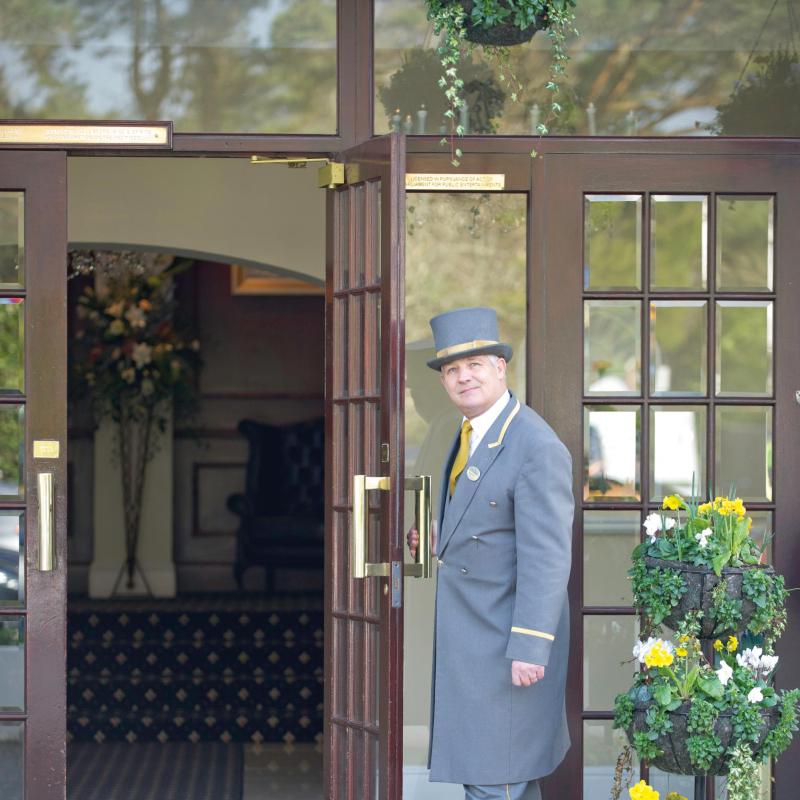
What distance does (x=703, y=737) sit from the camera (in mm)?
3719

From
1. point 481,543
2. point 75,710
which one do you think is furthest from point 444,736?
point 75,710

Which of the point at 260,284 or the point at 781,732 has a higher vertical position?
the point at 260,284

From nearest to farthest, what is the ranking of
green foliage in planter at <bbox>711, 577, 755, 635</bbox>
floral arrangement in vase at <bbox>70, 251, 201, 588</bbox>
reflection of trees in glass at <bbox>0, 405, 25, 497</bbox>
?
1. green foliage in planter at <bbox>711, 577, 755, 635</bbox>
2. reflection of trees in glass at <bbox>0, 405, 25, 497</bbox>
3. floral arrangement in vase at <bbox>70, 251, 201, 588</bbox>

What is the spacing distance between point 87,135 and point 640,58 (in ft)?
5.71

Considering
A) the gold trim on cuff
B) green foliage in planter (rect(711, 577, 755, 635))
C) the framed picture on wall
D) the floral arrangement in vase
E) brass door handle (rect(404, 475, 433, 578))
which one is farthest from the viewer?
the framed picture on wall

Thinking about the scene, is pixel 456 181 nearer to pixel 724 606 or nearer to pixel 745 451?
pixel 745 451

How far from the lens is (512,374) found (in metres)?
4.63

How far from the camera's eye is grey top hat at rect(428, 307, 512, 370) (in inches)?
153

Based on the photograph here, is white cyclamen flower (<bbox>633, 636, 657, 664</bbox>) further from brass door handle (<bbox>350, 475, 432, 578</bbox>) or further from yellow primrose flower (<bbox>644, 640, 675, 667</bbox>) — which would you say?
brass door handle (<bbox>350, 475, 432, 578</bbox>)

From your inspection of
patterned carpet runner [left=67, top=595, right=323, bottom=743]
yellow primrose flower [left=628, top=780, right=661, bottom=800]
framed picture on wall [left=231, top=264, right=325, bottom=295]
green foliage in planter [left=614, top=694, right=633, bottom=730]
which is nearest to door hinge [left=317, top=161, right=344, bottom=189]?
green foliage in planter [left=614, top=694, right=633, bottom=730]

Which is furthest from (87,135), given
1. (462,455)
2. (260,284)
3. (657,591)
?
(260,284)

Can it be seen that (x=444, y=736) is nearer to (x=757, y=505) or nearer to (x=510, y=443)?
(x=510, y=443)

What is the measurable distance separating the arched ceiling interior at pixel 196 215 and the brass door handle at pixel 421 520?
2510 mm

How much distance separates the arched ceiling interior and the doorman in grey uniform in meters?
2.68
